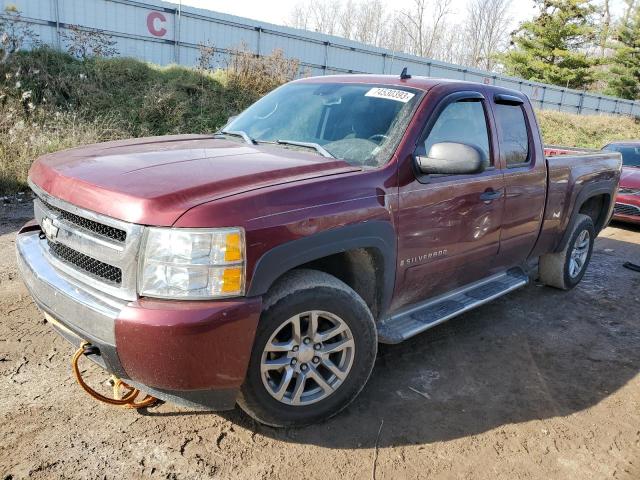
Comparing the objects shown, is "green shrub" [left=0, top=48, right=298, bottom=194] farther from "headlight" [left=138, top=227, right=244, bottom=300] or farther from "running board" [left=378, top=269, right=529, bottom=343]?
"running board" [left=378, top=269, right=529, bottom=343]

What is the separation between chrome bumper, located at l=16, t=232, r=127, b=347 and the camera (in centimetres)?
231

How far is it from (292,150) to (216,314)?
139 centimetres

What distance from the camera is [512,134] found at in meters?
4.22

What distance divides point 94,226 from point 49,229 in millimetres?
452

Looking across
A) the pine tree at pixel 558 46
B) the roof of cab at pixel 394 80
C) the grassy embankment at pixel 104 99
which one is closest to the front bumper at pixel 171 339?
the roof of cab at pixel 394 80

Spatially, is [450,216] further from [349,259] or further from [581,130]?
[581,130]

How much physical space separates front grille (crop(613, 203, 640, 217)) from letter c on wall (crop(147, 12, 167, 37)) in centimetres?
1316

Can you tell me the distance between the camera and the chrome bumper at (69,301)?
7.59ft

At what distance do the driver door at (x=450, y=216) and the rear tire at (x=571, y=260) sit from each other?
4.98ft

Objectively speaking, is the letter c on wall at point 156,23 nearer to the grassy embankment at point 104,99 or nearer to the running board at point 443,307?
the grassy embankment at point 104,99

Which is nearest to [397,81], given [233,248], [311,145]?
[311,145]

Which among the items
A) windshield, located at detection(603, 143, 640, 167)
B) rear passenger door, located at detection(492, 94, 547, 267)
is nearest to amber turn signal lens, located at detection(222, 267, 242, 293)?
rear passenger door, located at detection(492, 94, 547, 267)

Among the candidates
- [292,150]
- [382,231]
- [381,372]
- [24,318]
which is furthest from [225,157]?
[24,318]

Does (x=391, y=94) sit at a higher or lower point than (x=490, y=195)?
higher
